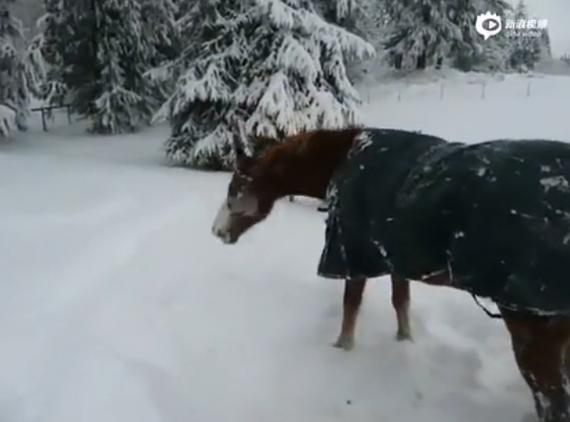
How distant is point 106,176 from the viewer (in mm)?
8617

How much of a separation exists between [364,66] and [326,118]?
635 inches

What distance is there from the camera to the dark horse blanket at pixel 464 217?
8.14ft

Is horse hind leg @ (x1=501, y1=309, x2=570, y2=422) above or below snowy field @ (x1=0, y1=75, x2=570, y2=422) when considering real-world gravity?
above

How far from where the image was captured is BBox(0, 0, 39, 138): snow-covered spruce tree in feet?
48.9

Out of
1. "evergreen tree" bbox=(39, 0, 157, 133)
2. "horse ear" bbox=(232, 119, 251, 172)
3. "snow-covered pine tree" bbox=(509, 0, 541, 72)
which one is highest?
"horse ear" bbox=(232, 119, 251, 172)

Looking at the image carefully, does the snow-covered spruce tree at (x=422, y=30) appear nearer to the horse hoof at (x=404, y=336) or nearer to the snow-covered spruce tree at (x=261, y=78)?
the snow-covered spruce tree at (x=261, y=78)

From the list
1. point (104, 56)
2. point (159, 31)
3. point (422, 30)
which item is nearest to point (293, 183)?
point (104, 56)

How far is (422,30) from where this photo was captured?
24.7m

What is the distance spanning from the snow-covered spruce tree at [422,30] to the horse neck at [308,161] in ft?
73.6

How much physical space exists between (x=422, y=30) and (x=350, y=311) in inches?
892

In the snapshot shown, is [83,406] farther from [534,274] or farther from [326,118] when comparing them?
[326,118]

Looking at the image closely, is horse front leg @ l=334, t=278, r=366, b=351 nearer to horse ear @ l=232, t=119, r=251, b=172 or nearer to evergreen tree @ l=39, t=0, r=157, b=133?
horse ear @ l=232, t=119, r=251, b=172

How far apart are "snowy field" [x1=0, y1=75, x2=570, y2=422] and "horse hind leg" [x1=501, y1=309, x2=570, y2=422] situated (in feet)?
1.93

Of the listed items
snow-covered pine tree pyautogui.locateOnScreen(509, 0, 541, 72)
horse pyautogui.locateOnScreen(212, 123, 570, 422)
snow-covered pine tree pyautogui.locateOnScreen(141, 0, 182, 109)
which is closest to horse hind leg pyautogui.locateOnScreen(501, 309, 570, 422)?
horse pyautogui.locateOnScreen(212, 123, 570, 422)
